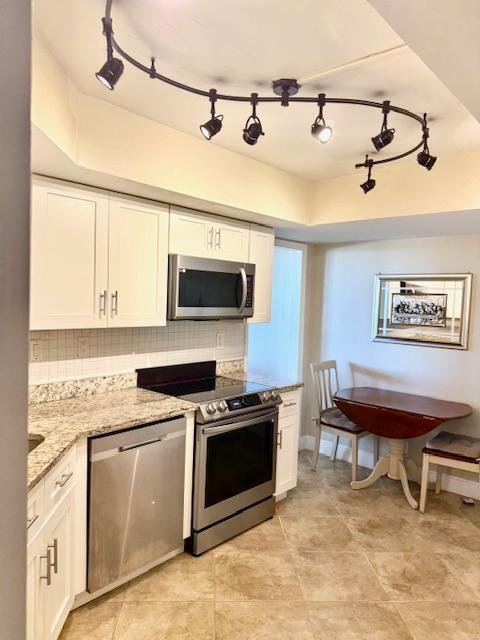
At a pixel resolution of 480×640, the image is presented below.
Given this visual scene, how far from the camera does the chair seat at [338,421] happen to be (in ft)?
12.3

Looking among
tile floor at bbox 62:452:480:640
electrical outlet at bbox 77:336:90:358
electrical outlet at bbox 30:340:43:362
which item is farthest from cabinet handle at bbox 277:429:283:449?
electrical outlet at bbox 30:340:43:362

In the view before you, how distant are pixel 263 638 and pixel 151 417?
1.20 meters

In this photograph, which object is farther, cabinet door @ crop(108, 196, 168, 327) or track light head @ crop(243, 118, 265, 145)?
cabinet door @ crop(108, 196, 168, 327)

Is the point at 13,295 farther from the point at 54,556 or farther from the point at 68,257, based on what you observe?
the point at 68,257

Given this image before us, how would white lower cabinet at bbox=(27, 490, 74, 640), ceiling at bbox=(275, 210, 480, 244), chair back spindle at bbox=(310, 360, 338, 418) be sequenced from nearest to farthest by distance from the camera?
white lower cabinet at bbox=(27, 490, 74, 640) < ceiling at bbox=(275, 210, 480, 244) < chair back spindle at bbox=(310, 360, 338, 418)

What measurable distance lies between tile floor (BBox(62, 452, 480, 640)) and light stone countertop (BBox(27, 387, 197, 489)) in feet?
3.10

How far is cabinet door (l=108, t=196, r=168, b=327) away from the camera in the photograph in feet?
8.31

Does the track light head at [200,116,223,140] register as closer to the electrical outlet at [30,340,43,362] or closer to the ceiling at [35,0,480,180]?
the ceiling at [35,0,480,180]

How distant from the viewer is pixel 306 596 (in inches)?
92.7

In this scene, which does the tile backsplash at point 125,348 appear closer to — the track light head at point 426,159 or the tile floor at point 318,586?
the tile floor at point 318,586

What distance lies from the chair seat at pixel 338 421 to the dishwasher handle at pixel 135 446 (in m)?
1.77

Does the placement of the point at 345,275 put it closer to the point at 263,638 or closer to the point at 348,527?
the point at 348,527

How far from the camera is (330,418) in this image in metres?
3.95

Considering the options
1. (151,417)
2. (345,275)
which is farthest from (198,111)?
(345,275)
